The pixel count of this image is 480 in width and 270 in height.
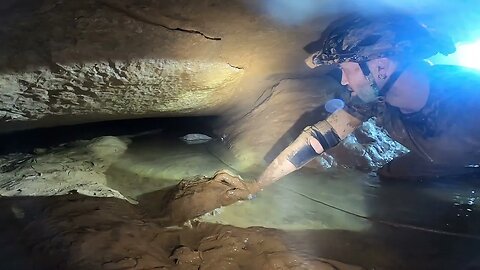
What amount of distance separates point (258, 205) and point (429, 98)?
5.74ft

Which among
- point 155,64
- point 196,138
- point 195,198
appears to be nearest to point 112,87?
point 155,64

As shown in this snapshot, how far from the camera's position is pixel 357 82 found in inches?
130

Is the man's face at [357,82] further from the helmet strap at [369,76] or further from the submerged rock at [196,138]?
the submerged rock at [196,138]

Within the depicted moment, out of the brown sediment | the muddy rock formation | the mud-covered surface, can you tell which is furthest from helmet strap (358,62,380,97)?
the muddy rock formation

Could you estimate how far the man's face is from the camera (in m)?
3.24

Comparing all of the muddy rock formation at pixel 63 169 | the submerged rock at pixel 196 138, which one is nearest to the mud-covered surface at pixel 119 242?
the muddy rock formation at pixel 63 169

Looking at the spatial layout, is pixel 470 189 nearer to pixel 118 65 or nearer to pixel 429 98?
pixel 429 98

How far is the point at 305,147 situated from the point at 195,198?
110cm

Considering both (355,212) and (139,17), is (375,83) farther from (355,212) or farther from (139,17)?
(139,17)

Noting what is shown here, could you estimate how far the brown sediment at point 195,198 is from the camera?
293 cm

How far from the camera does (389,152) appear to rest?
185 inches

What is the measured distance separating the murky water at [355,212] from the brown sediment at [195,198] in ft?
0.30

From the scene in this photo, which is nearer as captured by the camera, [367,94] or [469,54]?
[367,94]

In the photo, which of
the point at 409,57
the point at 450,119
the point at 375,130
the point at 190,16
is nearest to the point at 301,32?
the point at 409,57
